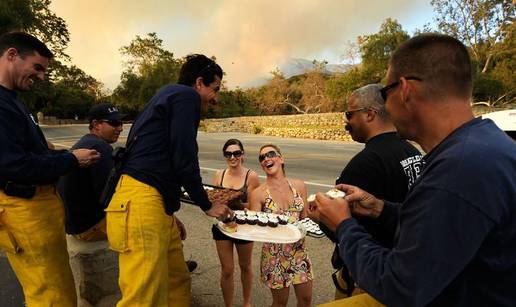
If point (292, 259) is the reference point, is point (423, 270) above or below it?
above

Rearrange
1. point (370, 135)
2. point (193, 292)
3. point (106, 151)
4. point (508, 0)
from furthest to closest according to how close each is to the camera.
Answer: point (508, 0)
point (193, 292)
point (106, 151)
point (370, 135)

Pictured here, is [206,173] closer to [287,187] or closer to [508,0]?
[287,187]

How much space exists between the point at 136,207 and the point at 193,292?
1955mm

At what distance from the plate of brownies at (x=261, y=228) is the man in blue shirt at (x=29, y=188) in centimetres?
124

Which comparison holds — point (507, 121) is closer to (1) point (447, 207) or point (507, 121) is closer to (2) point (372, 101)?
(2) point (372, 101)

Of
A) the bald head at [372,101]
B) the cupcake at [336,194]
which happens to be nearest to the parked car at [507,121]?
the bald head at [372,101]

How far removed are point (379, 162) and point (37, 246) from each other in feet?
7.96

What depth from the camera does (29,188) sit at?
2623 millimetres

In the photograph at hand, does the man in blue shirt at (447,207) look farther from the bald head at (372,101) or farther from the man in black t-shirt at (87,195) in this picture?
the man in black t-shirt at (87,195)

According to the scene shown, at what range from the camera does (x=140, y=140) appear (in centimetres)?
261

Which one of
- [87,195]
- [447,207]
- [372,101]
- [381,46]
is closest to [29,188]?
[87,195]

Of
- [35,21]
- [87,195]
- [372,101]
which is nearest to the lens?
[372,101]

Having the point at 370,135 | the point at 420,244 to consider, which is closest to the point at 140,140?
the point at 370,135

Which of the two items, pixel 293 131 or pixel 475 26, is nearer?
pixel 293 131
